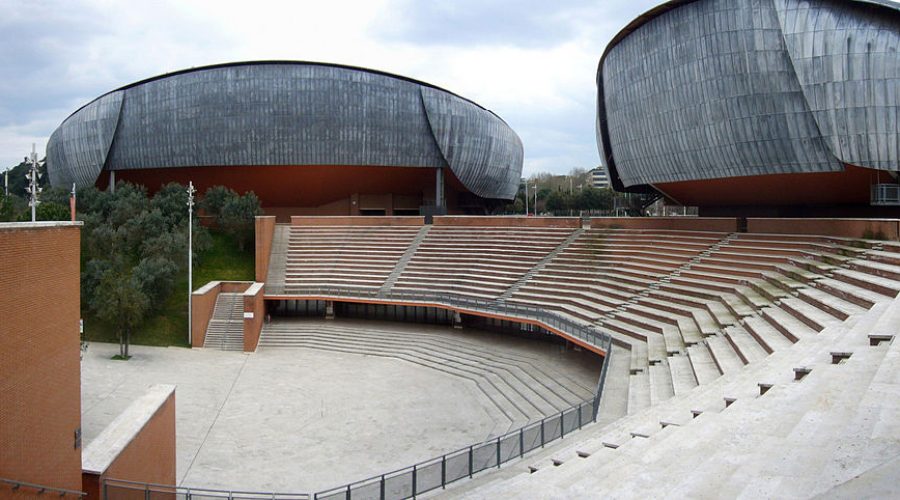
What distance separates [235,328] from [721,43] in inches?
1045

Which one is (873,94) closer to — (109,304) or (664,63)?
(664,63)

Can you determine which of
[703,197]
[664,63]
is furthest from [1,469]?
[703,197]

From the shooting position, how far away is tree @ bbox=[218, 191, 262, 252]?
41594 mm

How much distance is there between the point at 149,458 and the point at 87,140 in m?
46.7

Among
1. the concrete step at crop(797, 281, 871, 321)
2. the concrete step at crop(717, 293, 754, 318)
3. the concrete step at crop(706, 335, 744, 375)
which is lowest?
the concrete step at crop(706, 335, 744, 375)

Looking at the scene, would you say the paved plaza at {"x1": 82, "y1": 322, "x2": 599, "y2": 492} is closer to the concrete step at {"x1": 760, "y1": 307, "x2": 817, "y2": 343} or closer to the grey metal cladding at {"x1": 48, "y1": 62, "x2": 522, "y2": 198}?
the concrete step at {"x1": 760, "y1": 307, "x2": 817, "y2": 343}

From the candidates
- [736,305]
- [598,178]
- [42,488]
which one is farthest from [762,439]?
[598,178]

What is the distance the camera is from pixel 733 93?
30469 millimetres

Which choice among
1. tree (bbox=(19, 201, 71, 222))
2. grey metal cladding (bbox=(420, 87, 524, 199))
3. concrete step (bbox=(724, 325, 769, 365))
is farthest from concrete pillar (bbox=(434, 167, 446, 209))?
concrete step (bbox=(724, 325, 769, 365))

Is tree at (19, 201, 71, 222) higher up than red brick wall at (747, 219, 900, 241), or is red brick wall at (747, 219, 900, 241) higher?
tree at (19, 201, 71, 222)

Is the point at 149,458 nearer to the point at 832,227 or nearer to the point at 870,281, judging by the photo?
the point at 870,281

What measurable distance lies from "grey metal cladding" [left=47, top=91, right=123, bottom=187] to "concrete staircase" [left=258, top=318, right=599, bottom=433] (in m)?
26.1

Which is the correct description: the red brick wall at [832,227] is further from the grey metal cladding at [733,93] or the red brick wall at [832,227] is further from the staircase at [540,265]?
the staircase at [540,265]

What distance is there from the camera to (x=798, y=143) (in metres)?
28.5
